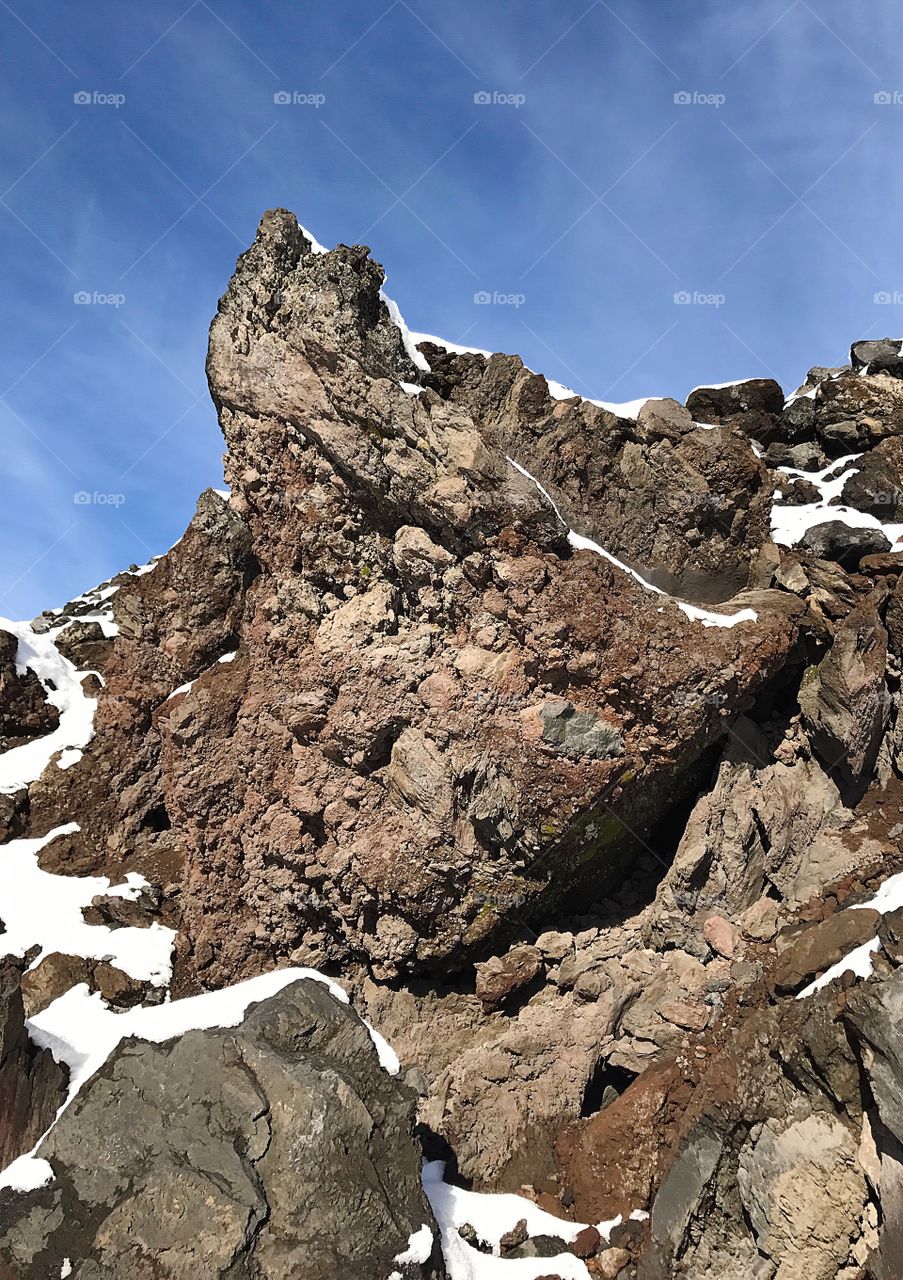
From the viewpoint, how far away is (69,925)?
15.5m

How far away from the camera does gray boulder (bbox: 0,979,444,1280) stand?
7777mm

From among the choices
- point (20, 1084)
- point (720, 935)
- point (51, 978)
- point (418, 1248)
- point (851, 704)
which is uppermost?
point (851, 704)

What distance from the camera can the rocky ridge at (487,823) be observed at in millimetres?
8812

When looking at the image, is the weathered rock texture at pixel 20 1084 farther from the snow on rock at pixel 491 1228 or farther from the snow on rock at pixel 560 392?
the snow on rock at pixel 560 392

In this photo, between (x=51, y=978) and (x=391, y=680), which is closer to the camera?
(x=391, y=680)

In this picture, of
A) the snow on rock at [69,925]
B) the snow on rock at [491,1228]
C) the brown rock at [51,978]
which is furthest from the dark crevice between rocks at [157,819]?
the snow on rock at [491,1228]

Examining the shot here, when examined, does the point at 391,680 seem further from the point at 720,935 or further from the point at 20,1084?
the point at 20,1084

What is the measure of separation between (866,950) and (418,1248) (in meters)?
6.78

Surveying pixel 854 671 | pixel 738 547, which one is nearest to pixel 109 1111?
pixel 854 671

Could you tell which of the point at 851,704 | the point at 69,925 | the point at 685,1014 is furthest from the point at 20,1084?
the point at 851,704

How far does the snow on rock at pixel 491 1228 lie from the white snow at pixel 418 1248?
2.58ft

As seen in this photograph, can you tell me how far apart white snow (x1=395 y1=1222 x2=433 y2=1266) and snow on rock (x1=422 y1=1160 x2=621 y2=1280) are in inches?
30.9

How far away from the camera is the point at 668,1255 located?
932cm

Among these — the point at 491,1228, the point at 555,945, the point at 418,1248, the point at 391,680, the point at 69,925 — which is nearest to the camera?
the point at 418,1248
